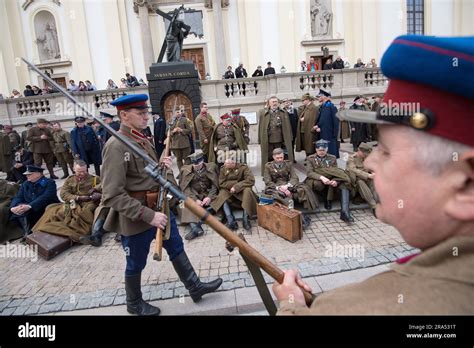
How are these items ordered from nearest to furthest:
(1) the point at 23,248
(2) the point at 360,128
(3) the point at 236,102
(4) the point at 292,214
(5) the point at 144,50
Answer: (4) the point at 292,214 < (1) the point at 23,248 < (2) the point at 360,128 < (3) the point at 236,102 < (5) the point at 144,50

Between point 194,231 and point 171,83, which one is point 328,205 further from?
point 171,83

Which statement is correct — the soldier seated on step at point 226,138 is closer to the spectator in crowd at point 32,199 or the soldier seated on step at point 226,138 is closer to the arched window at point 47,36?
the spectator in crowd at point 32,199

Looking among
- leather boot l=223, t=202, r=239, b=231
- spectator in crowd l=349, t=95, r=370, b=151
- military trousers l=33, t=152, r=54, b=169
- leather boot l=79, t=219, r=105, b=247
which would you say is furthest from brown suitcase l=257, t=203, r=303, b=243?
military trousers l=33, t=152, r=54, b=169

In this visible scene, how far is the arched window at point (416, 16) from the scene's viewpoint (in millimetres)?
21953

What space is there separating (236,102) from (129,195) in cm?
1159

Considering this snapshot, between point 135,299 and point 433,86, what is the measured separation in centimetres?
315

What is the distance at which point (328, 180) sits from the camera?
5.51 m

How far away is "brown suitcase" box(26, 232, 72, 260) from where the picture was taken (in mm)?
4695

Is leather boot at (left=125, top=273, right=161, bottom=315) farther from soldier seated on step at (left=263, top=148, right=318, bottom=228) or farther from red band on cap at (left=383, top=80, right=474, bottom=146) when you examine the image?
red band on cap at (left=383, top=80, right=474, bottom=146)

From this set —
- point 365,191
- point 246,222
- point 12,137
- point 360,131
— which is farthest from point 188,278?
point 12,137

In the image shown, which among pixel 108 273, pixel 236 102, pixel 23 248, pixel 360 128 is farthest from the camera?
pixel 236 102

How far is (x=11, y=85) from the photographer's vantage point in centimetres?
2066
